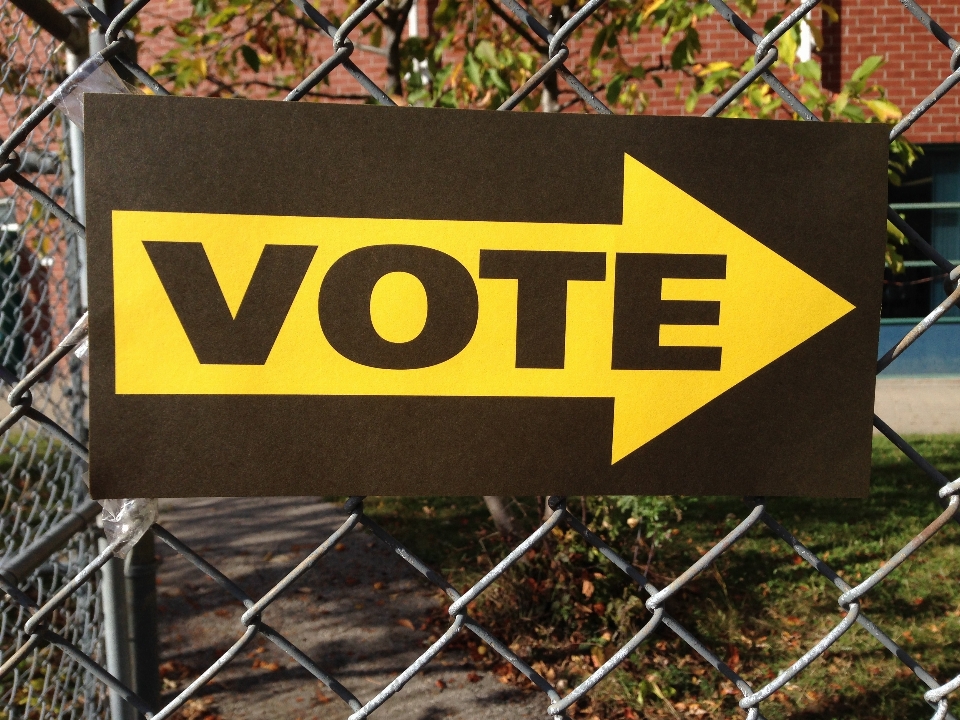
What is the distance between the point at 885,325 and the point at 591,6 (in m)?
9.79

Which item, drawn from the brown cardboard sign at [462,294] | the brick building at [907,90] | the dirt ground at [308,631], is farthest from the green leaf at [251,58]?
the brick building at [907,90]

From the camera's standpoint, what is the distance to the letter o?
1.11 metres

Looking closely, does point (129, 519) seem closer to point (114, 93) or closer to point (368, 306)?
point (368, 306)

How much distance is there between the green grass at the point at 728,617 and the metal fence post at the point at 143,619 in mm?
1955

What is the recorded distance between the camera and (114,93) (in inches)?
43.9

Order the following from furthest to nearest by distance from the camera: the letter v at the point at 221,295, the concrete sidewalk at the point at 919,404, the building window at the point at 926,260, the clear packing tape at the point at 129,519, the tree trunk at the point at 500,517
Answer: the building window at the point at 926,260, the concrete sidewalk at the point at 919,404, the tree trunk at the point at 500,517, the clear packing tape at the point at 129,519, the letter v at the point at 221,295

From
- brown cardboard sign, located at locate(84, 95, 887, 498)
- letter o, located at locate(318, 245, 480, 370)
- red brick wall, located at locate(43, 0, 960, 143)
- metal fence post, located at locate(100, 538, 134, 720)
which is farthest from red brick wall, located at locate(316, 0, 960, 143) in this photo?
letter o, located at locate(318, 245, 480, 370)

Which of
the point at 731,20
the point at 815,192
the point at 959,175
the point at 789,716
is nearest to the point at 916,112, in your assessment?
the point at 815,192

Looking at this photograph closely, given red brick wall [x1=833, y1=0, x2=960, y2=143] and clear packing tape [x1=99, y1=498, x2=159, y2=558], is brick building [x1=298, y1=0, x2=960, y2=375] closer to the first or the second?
red brick wall [x1=833, y1=0, x2=960, y2=143]

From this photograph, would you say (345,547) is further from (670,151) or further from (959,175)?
(959,175)

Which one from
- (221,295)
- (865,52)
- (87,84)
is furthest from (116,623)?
(865,52)

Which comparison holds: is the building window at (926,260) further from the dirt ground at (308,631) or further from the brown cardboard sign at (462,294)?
the brown cardboard sign at (462,294)

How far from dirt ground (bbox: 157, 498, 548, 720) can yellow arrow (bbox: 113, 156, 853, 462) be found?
8.05 ft

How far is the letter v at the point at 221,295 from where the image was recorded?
3.60 feet
